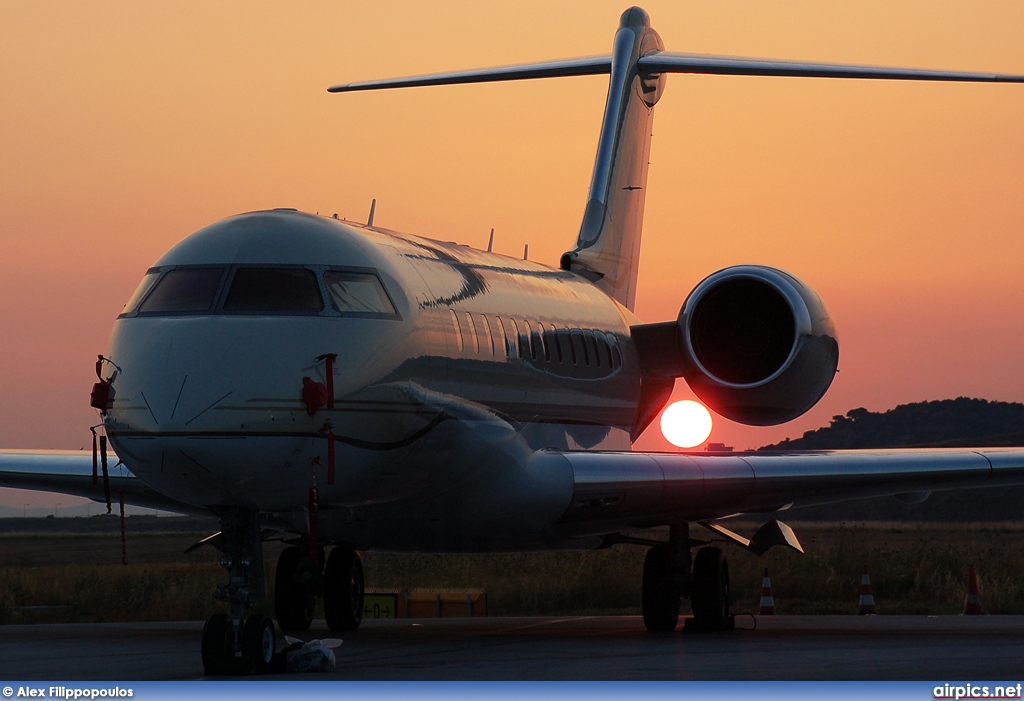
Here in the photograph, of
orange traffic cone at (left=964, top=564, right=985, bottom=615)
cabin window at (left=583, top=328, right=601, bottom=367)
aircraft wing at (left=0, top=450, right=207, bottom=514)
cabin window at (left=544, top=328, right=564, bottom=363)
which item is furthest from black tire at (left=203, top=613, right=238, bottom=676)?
orange traffic cone at (left=964, top=564, right=985, bottom=615)

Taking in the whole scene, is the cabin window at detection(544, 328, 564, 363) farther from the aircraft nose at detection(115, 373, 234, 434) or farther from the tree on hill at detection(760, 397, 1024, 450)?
the tree on hill at detection(760, 397, 1024, 450)

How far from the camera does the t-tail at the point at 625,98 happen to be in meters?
22.5

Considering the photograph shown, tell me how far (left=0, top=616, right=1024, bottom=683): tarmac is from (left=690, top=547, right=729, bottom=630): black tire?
46cm

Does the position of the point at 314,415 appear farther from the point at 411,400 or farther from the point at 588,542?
the point at 588,542

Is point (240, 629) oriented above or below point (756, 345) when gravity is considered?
below

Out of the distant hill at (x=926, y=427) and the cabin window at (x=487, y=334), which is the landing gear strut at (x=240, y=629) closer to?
the cabin window at (x=487, y=334)

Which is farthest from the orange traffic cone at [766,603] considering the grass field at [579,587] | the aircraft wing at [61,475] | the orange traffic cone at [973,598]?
the aircraft wing at [61,475]

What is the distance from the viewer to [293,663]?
12.7 m

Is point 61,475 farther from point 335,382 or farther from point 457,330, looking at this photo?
point 335,382

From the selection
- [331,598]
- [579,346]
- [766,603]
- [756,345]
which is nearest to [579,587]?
[766,603]

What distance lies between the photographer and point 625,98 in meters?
23.9

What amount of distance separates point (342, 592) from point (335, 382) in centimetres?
654

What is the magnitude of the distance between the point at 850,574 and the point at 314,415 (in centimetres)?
1829

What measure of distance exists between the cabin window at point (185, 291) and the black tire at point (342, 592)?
20.0 feet
